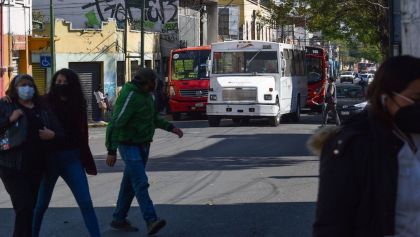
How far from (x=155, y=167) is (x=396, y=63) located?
1284 cm

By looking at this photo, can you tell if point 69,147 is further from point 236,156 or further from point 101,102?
point 101,102

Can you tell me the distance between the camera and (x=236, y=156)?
1836cm

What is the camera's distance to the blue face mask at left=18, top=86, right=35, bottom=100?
23.2 feet

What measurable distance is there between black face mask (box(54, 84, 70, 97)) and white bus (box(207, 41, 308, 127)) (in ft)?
67.5

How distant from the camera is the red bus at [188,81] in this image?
116 feet

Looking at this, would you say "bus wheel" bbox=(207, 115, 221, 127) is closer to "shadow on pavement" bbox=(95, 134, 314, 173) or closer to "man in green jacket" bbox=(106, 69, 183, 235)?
"shadow on pavement" bbox=(95, 134, 314, 173)

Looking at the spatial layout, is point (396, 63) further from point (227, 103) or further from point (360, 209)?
point (227, 103)

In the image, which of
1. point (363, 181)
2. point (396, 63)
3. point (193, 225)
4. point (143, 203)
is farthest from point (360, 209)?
point (193, 225)

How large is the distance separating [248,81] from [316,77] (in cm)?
1196

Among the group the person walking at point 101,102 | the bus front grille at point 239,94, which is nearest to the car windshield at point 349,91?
the person walking at point 101,102

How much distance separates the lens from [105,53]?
41.9 metres

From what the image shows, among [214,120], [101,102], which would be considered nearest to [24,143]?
[214,120]

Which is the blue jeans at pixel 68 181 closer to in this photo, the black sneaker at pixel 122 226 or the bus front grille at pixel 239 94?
the black sneaker at pixel 122 226

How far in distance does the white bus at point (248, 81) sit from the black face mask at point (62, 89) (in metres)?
20.6
